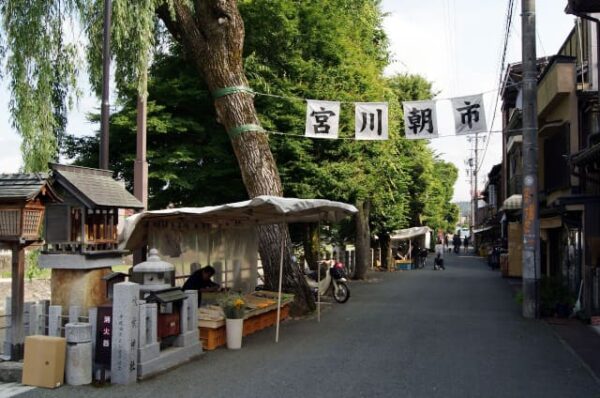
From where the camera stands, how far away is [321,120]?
15.9 meters

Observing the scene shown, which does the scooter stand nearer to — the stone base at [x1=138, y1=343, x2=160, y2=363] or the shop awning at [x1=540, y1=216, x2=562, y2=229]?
the shop awning at [x1=540, y1=216, x2=562, y2=229]

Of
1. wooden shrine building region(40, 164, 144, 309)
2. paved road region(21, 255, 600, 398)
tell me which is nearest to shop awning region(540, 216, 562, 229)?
paved road region(21, 255, 600, 398)

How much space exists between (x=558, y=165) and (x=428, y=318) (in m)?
7.59

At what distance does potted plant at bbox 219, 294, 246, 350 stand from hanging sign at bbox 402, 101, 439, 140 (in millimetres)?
7030

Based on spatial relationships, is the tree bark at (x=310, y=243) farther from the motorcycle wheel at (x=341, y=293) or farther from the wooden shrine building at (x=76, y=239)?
the wooden shrine building at (x=76, y=239)

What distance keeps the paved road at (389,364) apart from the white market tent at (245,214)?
5.06ft

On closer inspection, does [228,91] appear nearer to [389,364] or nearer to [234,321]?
[234,321]

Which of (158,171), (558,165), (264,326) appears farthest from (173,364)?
(558,165)

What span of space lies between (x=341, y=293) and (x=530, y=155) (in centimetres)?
672

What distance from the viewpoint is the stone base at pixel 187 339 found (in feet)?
31.1

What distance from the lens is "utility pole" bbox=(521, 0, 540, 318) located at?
15.1 metres

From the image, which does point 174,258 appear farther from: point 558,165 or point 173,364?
point 558,165

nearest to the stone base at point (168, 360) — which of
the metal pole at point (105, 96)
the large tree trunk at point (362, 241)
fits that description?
the metal pole at point (105, 96)

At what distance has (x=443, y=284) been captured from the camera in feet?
83.4
